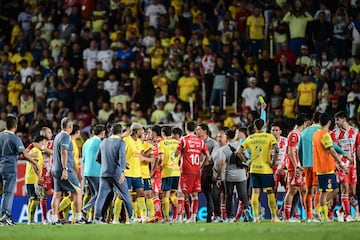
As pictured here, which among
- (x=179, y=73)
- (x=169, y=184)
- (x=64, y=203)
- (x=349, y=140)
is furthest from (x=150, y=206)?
(x=179, y=73)

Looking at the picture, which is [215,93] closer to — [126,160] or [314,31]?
[314,31]

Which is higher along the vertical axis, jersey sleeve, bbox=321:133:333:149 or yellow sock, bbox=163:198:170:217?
jersey sleeve, bbox=321:133:333:149

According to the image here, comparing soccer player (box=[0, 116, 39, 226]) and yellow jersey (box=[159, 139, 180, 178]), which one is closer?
soccer player (box=[0, 116, 39, 226])

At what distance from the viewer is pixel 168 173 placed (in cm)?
2647

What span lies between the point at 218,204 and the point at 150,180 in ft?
6.52

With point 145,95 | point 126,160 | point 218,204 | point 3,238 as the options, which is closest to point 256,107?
point 145,95

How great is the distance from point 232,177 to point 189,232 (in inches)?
277

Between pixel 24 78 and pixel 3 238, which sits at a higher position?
pixel 24 78

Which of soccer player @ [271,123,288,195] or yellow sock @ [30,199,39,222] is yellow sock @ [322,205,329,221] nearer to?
soccer player @ [271,123,288,195]

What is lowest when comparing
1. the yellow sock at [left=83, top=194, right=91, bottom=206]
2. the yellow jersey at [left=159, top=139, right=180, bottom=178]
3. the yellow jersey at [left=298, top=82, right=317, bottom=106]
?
the yellow sock at [left=83, top=194, right=91, bottom=206]

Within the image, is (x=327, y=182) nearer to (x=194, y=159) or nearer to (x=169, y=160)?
(x=194, y=159)

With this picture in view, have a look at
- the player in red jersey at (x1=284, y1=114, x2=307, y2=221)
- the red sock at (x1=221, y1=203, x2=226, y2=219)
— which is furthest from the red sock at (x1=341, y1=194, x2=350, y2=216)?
the red sock at (x1=221, y1=203, x2=226, y2=219)

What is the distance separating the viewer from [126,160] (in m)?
25.5

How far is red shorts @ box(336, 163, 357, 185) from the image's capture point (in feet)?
81.5
